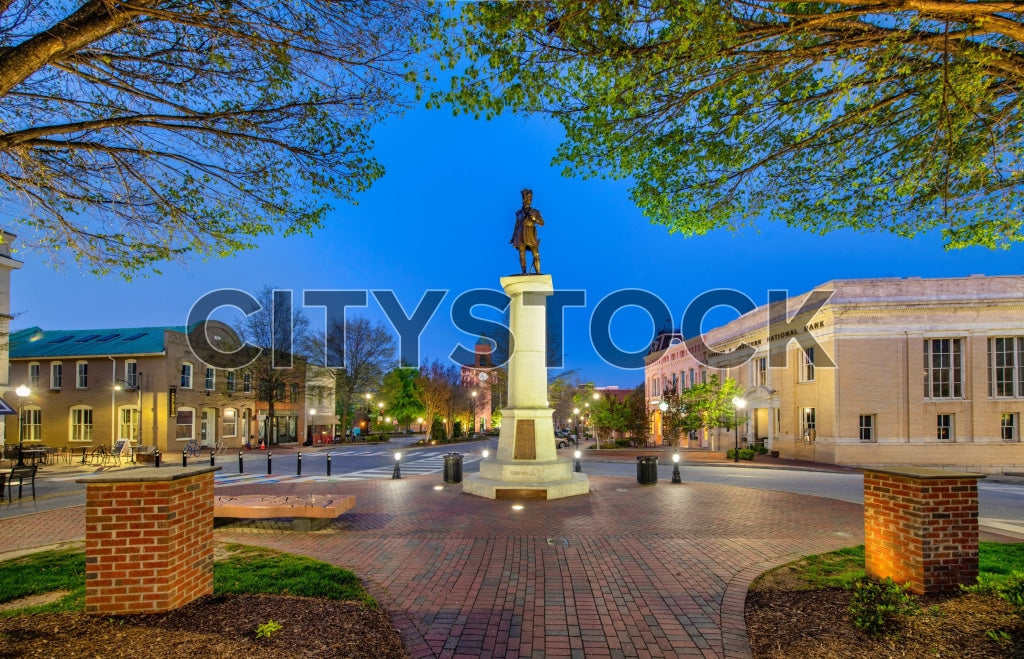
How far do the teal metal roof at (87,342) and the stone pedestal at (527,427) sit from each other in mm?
29674

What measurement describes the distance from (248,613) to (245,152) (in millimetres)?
5744

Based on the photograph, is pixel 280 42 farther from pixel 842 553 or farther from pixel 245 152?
pixel 842 553

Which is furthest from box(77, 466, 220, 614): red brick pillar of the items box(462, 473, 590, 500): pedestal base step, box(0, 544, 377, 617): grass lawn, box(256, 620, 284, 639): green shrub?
box(462, 473, 590, 500): pedestal base step

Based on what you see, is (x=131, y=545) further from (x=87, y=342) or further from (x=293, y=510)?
(x=87, y=342)

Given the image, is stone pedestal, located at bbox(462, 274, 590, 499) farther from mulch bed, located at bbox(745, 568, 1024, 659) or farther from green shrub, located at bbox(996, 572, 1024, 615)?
green shrub, located at bbox(996, 572, 1024, 615)

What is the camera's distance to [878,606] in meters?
4.75

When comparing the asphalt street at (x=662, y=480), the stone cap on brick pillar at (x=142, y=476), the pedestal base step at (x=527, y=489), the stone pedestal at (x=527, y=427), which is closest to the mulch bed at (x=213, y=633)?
the stone cap on brick pillar at (x=142, y=476)

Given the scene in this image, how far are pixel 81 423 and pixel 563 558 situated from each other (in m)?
38.8

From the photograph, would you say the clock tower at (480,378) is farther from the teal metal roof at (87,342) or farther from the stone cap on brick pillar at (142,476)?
the stone cap on brick pillar at (142,476)

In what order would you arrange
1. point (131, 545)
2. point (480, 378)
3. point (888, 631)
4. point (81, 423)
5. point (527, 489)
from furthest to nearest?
1. point (480, 378)
2. point (81, 423)
3. point (527, 489)
4. point (131, 545)
5. point (888, 631)

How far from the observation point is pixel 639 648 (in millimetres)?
4672

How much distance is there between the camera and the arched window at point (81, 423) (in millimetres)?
34219

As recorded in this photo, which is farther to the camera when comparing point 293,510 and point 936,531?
point 293,510

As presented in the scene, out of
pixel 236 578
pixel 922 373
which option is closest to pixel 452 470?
pixel 236 578
